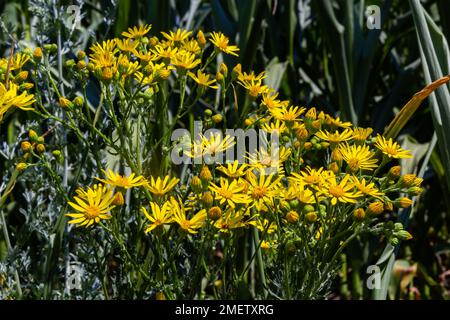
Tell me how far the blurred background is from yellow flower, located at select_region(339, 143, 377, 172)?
249mm

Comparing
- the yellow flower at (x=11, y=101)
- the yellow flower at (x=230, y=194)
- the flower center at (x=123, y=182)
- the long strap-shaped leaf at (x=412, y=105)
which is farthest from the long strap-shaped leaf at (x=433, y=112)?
the yellow flower at (x=11, y=101)

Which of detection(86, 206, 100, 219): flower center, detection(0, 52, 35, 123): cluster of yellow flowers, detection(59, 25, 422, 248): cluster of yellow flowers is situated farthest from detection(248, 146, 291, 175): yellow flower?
detection(0, 52, 35, 123): cluster of yellow flowers

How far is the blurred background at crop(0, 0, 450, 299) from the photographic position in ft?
4.38

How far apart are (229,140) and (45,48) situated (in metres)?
0.42

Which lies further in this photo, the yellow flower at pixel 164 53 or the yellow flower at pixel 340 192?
the yellow flower at pixel 164 53

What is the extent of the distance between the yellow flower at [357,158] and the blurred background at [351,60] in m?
0.25

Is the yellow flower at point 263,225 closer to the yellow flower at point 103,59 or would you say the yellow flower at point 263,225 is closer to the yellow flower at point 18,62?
the yellow flower at point 103,59

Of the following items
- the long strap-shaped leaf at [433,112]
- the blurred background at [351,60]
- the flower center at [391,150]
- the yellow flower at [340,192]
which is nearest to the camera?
the yellow flower at [340,192]

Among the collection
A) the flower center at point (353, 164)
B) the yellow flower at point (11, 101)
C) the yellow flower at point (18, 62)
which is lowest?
the flower center at point (353, 164)

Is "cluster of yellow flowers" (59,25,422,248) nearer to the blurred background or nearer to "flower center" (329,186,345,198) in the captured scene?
"flower center" (329,186,345,198)

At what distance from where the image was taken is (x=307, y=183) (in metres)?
0.89

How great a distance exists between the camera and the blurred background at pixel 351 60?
1.33 m

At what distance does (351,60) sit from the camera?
162 centimetres

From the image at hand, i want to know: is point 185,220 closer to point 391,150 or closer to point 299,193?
point 299,193
